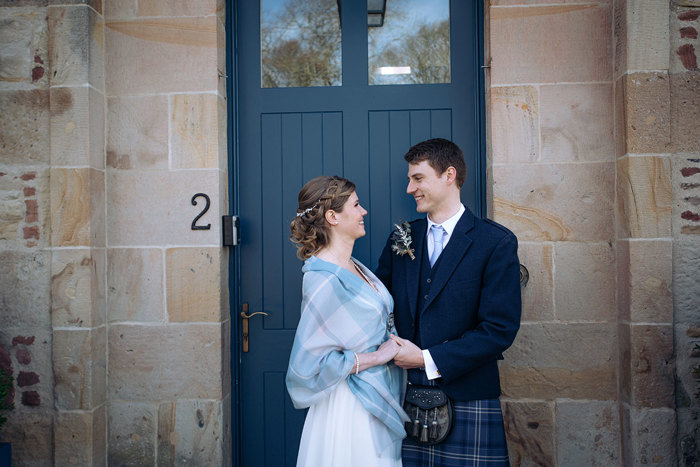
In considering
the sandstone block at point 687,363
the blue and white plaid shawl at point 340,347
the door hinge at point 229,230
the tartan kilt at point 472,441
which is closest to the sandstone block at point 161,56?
the door hinge at point 229,230

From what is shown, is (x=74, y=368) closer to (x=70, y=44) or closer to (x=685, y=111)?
(x=70, y=44)

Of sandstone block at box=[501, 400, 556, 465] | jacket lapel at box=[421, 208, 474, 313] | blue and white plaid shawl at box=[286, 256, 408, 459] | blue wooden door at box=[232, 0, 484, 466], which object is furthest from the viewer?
blue wooden door at box=[232, 0, 484, 466]

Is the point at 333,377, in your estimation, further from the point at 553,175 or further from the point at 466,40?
the point at 466,40

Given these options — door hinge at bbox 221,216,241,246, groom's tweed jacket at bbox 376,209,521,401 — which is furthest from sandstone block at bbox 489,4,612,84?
door hinge at bbox 221,216,241,246

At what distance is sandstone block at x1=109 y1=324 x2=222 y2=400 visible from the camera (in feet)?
9.14

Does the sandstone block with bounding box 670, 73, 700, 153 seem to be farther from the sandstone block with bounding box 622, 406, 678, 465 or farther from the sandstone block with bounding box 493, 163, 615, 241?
the sandstone block with bounding box 622, 406, 678, 465

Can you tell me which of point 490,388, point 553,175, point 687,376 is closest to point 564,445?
point 687,376

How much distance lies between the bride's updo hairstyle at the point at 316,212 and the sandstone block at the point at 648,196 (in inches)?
57.9

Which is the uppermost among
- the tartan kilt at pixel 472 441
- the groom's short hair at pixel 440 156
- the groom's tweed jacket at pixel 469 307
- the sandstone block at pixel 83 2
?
the sandstone block at pixel 83 2

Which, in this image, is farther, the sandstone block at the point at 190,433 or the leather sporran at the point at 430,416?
the sandstone block at the point at 190,433

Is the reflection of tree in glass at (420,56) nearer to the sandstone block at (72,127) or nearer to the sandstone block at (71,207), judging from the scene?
the sandstone block at (72,127)

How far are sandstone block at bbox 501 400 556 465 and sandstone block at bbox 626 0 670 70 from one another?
1849 millimetres

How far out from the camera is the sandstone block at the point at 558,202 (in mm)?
2705

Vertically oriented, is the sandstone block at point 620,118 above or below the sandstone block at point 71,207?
above
